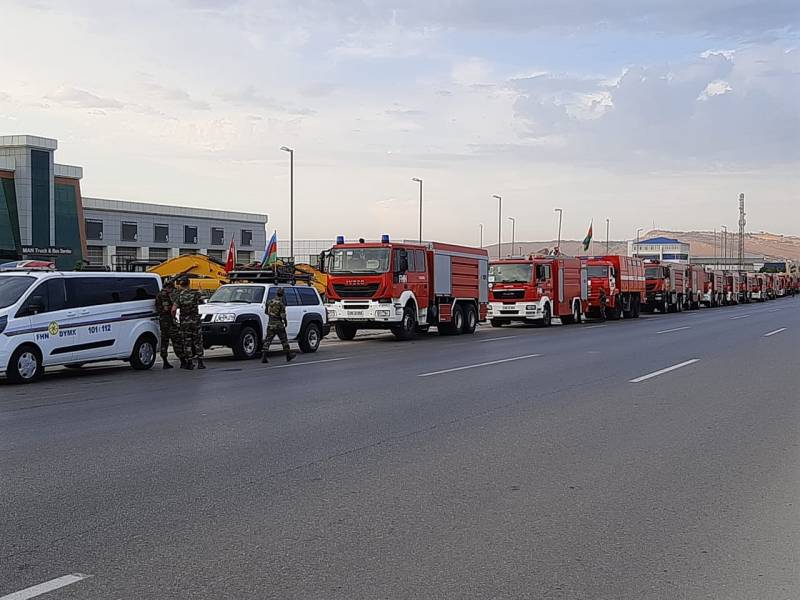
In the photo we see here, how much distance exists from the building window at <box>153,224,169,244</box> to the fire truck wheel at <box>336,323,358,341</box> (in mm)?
49064

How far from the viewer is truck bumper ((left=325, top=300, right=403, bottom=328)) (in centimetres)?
2634

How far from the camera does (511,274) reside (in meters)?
36.4

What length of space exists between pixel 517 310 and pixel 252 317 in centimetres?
1703

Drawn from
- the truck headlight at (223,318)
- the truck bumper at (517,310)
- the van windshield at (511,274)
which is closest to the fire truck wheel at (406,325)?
the truck headlight at (223,318)

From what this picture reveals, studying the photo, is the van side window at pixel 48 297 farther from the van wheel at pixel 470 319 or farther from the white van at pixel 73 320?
the van wheel at pixel 470 319

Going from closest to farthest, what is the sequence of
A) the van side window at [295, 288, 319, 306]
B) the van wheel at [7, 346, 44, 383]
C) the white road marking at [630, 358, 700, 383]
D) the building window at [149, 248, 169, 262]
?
the white road marking at [630, 358, 700, 383] < the van wheel at [7, 346, 44, 383] < the van side window at [295, 288, 319, 306] < the building window at [149, 248, 169, 262]

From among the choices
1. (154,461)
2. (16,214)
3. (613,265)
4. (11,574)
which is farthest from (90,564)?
(16,214)

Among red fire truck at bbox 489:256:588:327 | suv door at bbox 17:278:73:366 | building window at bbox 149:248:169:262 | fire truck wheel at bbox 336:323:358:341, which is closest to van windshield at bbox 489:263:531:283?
red fire truck at bbox 489:256:588:327

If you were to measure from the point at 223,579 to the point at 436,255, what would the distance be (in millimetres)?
24302

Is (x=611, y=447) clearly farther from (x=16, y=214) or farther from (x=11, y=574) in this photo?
(x=16, y=214)

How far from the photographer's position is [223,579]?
5.25 metres

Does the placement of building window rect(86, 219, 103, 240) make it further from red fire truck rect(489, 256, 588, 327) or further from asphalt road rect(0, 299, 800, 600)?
asphalt road rect(0, 299, 800, 600)

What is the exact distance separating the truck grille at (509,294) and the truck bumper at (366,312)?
10258 mm

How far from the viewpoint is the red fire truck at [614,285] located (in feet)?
139
